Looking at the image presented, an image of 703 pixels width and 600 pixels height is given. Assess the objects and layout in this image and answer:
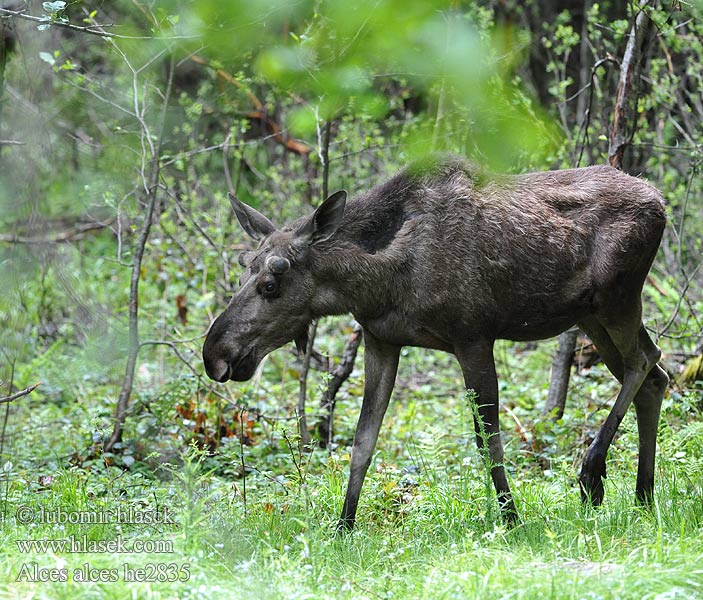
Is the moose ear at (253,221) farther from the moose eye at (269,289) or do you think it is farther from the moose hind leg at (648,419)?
the moose hind leg at (648,419)

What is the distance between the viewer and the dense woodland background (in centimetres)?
401

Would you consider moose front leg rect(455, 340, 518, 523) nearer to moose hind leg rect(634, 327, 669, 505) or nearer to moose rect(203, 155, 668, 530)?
moose rect(203, 155, 668, 530)

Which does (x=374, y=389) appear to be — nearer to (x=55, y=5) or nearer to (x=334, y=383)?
(x=334, y=383)

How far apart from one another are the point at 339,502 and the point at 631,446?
274cm

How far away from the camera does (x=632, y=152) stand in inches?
575

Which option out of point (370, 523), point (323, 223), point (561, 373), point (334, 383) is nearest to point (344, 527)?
point (370, 523)

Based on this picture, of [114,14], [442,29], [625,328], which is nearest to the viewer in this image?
[442,29]

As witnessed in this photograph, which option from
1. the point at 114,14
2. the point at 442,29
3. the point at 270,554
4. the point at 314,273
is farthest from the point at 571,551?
the point at 114,14

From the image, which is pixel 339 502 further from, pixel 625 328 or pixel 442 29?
pixel 442 29

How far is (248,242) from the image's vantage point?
519 inches

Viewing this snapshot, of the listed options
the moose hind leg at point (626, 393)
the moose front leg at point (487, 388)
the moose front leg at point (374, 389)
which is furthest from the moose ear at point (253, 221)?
the moose hind leg at point (626, 393)

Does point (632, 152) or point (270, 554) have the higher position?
point (632, 152)

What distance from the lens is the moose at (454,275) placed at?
611cm

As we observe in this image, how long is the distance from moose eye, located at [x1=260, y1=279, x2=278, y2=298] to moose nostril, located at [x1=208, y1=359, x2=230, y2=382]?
0.54m
